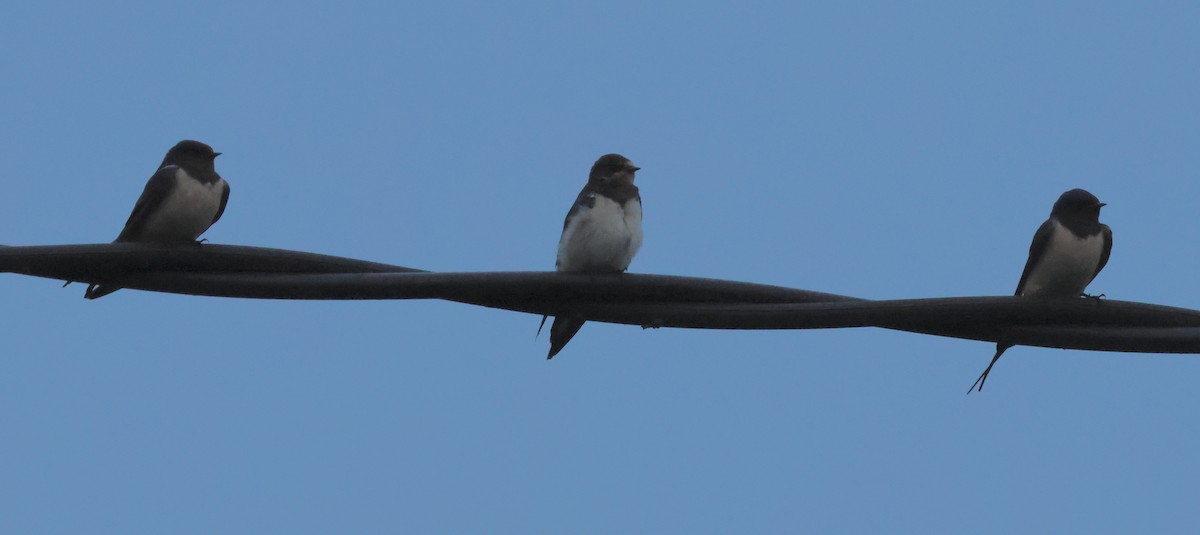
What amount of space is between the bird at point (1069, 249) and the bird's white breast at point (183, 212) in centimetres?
348

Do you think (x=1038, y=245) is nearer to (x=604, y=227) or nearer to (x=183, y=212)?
(x=604, y=227)

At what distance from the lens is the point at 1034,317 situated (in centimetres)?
416

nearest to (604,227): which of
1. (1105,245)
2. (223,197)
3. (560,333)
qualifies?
A: (560,333)

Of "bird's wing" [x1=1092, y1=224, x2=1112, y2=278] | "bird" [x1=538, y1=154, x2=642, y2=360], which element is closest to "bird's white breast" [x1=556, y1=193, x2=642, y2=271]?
"bird" [x1=538, y1=154, x2=642, y2=360]

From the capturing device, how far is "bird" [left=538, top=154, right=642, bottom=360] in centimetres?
589

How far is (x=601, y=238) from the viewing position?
5879mm

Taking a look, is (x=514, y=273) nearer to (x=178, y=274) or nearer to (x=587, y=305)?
(x=587, y=305)

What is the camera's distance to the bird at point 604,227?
5891 millimetres

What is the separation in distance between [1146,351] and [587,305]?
5.32 ft

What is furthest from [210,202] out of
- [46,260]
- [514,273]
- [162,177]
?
[514,273]

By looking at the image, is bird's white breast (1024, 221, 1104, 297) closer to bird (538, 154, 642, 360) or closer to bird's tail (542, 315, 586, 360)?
bird (538, 154, 642, 360)

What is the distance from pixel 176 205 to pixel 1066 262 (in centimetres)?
372

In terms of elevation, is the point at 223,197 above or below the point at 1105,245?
below

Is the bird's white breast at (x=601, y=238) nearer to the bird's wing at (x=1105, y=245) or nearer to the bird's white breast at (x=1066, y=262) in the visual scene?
the bird's white breast at (x=1066, y=262)
